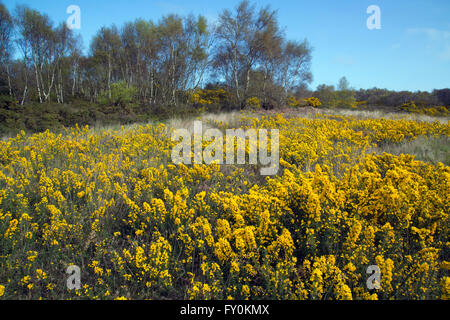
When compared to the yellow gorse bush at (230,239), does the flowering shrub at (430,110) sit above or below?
above

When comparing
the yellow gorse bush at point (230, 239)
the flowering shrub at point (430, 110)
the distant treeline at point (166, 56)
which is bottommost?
the yellow gorse bush at point (230, 239)

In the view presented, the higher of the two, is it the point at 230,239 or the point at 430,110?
the point at 430,110

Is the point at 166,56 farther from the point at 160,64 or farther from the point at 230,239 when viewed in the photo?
the point at 230,239

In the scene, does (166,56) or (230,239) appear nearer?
(230,239)

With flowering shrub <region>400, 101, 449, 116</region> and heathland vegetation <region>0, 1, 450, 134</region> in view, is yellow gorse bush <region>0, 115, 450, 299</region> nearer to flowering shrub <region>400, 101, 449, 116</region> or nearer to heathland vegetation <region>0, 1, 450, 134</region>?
heathland vegetation <region>0, 1, 450, 134</region>

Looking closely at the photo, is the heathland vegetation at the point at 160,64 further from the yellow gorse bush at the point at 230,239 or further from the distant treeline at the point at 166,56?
the yellow gorse bush at the point at 230,239

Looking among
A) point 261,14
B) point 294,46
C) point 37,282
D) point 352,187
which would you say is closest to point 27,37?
point 261,14

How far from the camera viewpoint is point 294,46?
926 inches

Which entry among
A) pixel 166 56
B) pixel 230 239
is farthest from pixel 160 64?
pixel 230 239

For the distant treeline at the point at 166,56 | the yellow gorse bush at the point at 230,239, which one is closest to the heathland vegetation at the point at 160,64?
the distant treeline at the point at 166,56

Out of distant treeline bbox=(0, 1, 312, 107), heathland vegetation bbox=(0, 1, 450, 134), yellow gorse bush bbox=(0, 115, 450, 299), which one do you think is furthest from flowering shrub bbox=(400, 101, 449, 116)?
yellow gorse bush bbox=(0, 115, 450, 299)

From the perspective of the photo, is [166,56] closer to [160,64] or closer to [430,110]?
[160,64]
